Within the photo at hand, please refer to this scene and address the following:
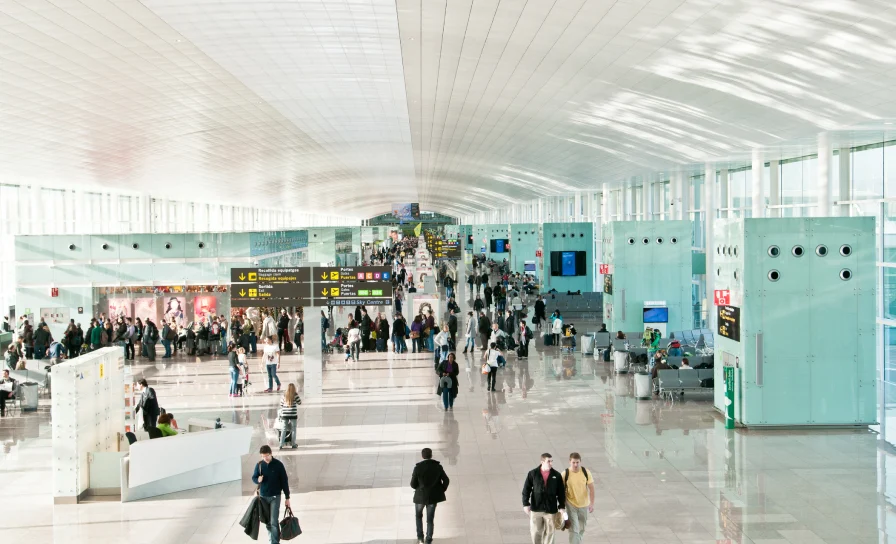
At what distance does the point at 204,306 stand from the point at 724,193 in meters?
18.0

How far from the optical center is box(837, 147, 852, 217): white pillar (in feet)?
72.9

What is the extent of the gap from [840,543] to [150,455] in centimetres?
831

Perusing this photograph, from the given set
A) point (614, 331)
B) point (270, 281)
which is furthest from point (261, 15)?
point (614, 331)

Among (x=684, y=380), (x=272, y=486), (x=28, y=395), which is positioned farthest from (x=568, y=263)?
(x=272, y=486)

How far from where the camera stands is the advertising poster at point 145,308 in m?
30.3

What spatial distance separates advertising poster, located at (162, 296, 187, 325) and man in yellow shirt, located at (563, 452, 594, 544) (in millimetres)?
22831

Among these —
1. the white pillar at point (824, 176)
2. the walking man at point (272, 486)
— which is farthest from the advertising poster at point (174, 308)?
the walking man at point (272, 486)

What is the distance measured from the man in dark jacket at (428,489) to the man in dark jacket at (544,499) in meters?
1.12

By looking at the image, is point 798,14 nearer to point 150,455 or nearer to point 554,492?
point 554,492

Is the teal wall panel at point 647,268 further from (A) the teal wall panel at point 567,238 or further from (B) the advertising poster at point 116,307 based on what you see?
(B) the advertising poster at point 116,307

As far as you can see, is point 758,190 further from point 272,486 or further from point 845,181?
point 272,486

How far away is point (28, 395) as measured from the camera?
1983 cm

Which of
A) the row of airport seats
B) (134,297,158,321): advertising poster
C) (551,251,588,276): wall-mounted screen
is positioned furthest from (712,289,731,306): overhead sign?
(551,251,588,276): wall-mounted screen

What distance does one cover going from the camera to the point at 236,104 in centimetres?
2633
